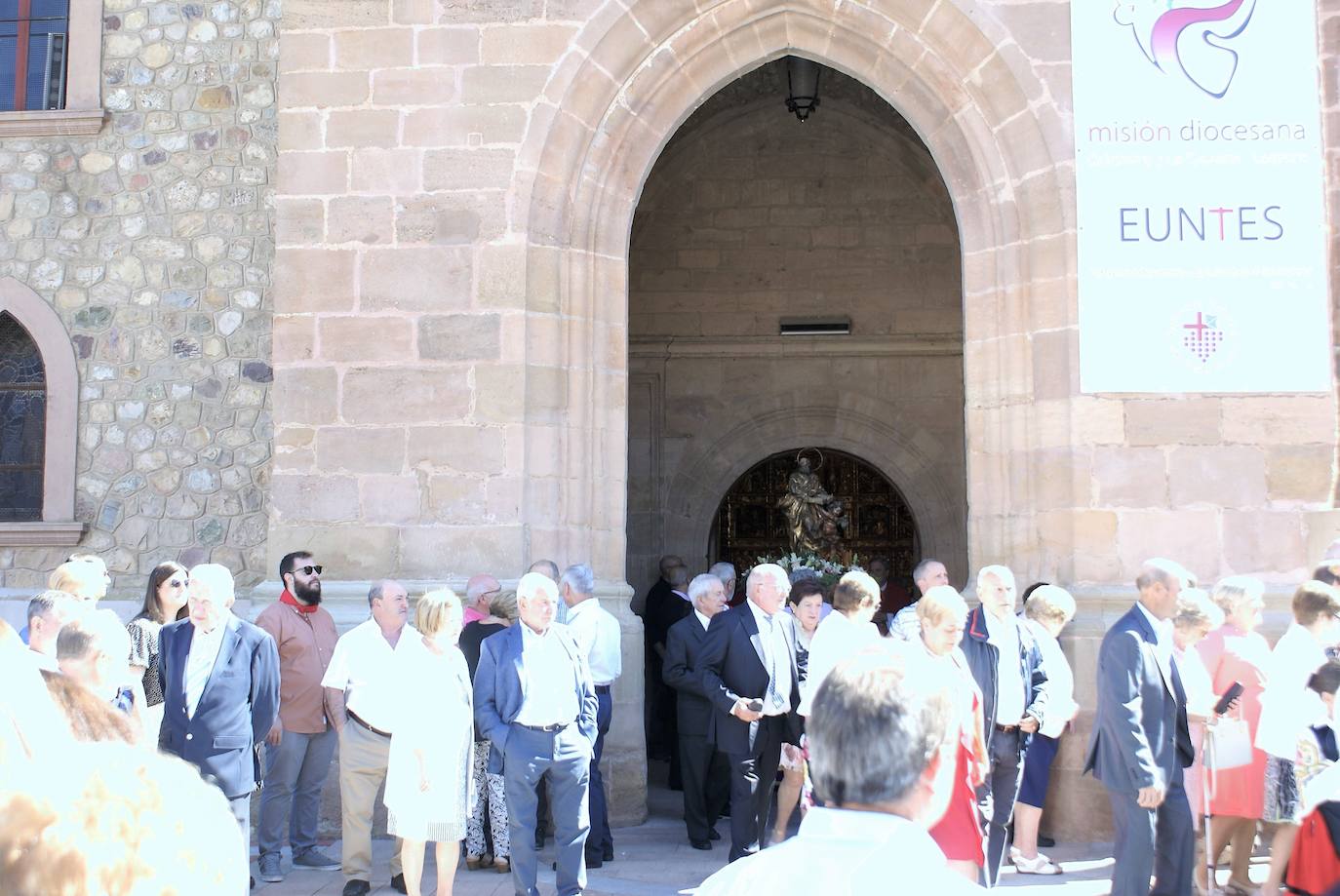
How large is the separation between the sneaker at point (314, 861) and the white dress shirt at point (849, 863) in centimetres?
524

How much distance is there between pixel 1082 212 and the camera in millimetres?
7320

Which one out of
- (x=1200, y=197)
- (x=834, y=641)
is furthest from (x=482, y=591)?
(x=1200, y=197)

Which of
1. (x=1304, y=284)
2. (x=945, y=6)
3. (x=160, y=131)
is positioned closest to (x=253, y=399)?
(x=160, y=131)

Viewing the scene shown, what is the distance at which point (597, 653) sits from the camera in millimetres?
6910

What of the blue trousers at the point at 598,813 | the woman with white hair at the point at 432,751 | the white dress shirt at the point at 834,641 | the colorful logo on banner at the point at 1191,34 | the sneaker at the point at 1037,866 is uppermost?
the colorful logo on banner at the point at 1191,34

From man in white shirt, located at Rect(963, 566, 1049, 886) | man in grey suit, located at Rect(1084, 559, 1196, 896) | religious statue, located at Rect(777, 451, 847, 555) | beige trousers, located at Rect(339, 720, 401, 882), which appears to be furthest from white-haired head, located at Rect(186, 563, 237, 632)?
religious statue, located at Rect(777, 451, 847, 555)

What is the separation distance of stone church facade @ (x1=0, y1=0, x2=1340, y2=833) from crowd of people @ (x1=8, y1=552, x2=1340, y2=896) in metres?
0.62

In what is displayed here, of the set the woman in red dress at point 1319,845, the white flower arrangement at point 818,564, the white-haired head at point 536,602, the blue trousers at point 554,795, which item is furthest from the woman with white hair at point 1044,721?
the white flower arrangement at point 818,564

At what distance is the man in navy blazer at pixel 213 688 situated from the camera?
17.0 ft

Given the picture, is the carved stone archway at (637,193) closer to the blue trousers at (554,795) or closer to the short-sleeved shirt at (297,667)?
the short-sleeved shirt at (297,667)

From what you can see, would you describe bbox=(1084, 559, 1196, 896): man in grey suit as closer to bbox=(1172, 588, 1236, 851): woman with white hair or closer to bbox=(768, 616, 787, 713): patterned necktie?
bbox=(1172, 588, 1236, 851): woman with white hair

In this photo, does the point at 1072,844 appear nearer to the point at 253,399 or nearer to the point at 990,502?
the point at 990,502

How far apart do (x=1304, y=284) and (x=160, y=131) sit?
25.1 feet

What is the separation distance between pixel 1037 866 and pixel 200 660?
397 centimetres
